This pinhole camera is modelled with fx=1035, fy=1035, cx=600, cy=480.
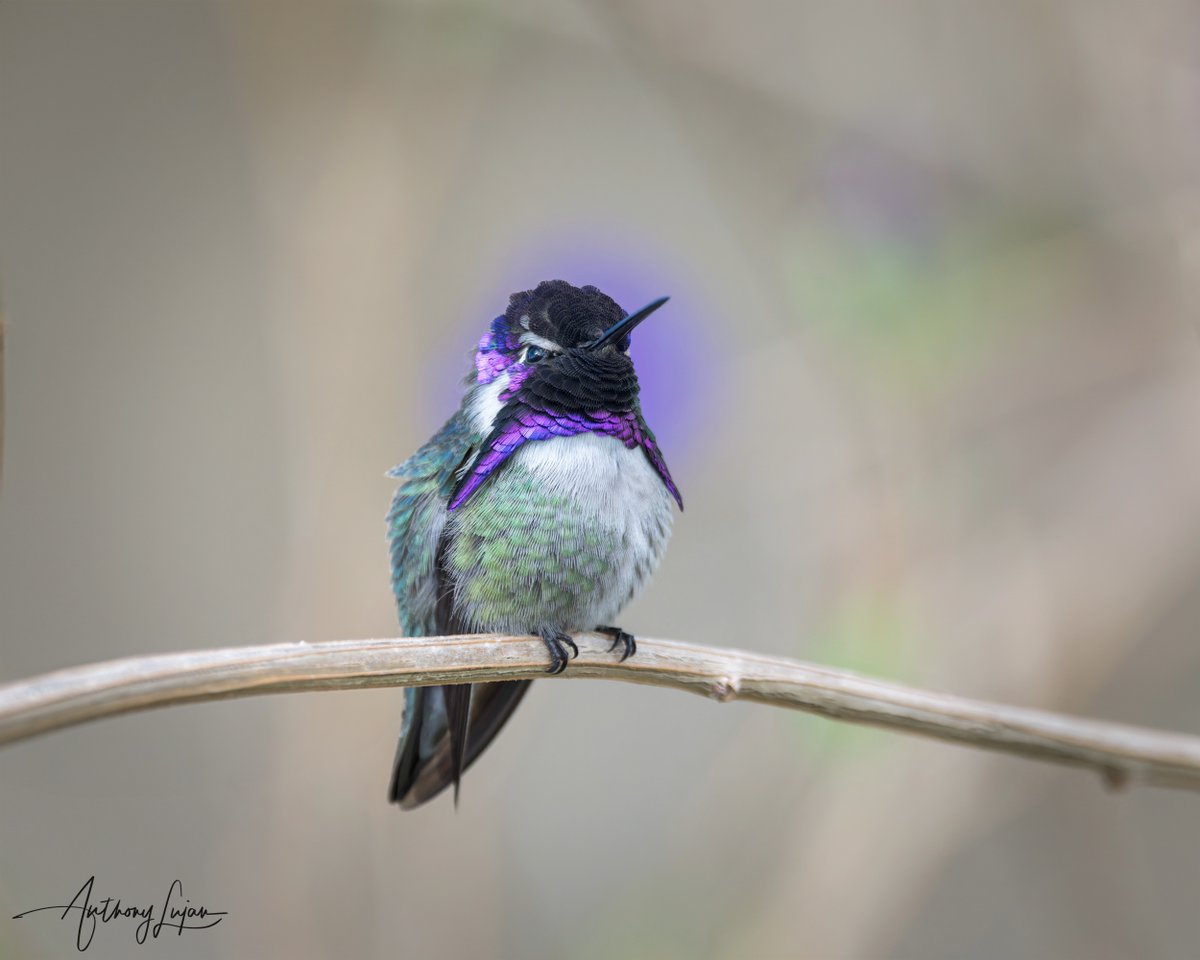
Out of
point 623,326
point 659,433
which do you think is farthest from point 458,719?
point 659,433

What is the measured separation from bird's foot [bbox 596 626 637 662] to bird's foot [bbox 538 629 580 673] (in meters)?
0.07

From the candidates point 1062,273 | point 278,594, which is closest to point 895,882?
point 278,594

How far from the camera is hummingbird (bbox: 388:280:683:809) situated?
1.24 m

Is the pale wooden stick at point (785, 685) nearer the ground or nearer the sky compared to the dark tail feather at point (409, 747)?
nearer the sky

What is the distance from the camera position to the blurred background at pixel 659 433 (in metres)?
2.11

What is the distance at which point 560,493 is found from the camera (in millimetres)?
1490

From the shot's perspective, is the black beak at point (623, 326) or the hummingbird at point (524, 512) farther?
the hummingbird at point (524, 512)

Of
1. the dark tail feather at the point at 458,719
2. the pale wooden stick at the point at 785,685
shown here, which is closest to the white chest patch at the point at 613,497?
the pale wooden stick at the point at 785,685

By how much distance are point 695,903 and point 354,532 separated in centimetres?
126

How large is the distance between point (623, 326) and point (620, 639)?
684 mm

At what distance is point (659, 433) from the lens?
67.6 inches
